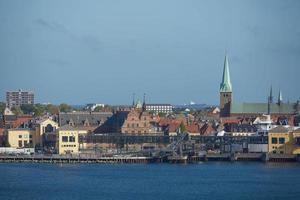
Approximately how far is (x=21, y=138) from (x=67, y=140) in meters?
6.53

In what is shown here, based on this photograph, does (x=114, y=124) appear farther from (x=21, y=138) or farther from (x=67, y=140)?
(x=67, y=140)

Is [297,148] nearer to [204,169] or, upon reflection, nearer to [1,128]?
[204,169]

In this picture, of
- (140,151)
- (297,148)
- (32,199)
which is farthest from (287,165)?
(32,199)

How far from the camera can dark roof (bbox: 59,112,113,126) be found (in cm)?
11906

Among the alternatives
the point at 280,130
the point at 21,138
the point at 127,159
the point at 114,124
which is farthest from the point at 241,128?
the point at 127,159

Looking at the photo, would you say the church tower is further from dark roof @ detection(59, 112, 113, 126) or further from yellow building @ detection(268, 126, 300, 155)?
yellow building @ detection(268, 126, 300, 155)

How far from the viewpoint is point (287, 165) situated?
9644cm

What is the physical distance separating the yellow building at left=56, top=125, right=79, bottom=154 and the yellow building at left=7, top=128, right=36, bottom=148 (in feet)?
18.4

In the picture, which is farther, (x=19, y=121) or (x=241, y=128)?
(x=19, y=121)

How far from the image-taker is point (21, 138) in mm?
112125

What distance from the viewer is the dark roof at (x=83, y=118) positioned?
391 feet

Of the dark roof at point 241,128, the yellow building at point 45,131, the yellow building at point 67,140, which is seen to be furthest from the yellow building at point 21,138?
the dark roof at point 241,128

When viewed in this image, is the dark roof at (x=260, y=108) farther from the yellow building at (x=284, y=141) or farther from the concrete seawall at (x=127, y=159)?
the concrete seawall at (x=127, y=159)

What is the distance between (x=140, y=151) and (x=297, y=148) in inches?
486
